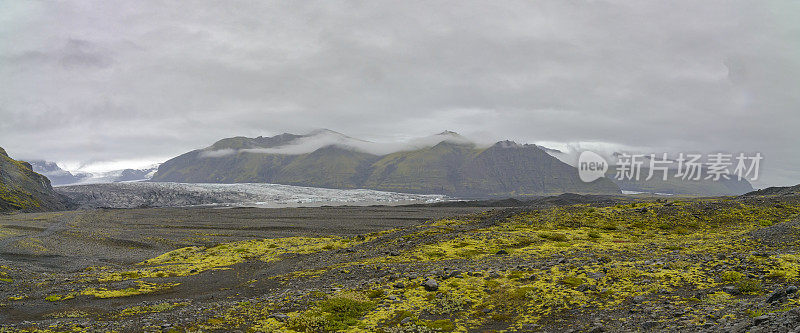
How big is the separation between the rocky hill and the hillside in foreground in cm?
11365

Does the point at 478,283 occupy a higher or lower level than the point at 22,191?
higher

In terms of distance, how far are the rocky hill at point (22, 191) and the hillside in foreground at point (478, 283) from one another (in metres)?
114

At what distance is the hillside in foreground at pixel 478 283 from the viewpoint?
15641 mm

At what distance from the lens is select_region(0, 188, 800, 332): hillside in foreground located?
1564 centimetres

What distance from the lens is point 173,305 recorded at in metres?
21.7

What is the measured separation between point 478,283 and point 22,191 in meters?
182

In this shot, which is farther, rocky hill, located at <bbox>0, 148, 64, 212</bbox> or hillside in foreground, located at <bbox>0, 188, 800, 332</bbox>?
rocky hill, located at <bbox>0, 148, 64, 212</bbox>

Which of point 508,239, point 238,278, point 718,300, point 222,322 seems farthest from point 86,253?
point 718,300

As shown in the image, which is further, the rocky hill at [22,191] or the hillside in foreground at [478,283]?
the rocky hill at [22,191]

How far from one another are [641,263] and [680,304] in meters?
7.03

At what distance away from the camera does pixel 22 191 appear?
462ft

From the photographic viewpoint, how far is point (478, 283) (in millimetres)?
20953

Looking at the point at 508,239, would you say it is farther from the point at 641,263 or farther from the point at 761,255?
the point at 761,255

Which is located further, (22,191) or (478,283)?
(22,191)
